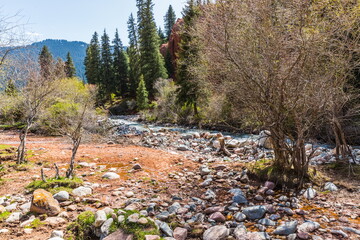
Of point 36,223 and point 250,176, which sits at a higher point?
point 36,223

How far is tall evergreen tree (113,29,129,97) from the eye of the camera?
119 ft

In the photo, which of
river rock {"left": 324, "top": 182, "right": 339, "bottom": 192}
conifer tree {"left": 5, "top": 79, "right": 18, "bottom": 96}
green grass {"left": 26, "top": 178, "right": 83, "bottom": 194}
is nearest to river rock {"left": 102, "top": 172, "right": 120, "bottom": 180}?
green grass {"left": 26, "top": 178, "right": 83, "bottom": 194}

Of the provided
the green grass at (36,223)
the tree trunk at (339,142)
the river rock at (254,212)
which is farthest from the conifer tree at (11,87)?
the tree trunk at (339,142)

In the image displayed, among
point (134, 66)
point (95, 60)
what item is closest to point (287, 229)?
point (134, 66)

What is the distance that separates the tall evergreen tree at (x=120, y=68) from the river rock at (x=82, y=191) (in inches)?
1314

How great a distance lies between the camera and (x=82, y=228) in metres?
2.91

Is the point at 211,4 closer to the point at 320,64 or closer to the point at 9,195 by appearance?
the point at 320,64

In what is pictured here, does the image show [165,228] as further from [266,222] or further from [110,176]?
[110,176]

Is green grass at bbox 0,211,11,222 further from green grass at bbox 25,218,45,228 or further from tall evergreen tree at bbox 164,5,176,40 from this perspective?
tall evergreen tree at bbox 164,5,176,40

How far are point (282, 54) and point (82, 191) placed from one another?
4348 mm

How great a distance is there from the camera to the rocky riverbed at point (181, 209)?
2.78 m

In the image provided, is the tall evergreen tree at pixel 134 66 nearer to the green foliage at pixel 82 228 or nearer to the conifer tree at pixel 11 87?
the conifer tree at pixel 11 87

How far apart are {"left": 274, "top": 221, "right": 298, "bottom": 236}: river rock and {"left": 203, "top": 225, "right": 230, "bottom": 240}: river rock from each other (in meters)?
0.63

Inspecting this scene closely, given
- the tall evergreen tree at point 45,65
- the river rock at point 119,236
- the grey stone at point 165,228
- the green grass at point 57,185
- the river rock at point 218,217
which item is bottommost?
the river rock at point 218,217
